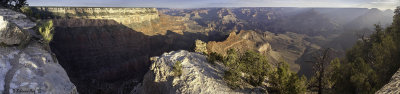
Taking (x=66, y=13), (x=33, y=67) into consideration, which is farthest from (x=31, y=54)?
(x=66, y=13)

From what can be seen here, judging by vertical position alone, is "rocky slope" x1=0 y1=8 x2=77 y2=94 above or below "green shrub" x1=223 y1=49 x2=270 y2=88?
above

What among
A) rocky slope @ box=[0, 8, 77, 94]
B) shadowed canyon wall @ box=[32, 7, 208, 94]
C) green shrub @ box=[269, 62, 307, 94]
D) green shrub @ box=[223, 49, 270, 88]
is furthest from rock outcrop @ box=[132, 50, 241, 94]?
shadowed canyon wall @ box=[32, 7, 208, 94]

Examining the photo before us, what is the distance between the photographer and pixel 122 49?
4906cm

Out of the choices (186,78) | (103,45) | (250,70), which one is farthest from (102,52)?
(250,70)

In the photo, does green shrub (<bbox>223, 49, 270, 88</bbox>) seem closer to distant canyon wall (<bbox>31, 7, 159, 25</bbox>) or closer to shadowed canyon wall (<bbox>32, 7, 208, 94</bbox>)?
shadowed canyon wall (<bbox>32, 7, 208, 94</bbox>)

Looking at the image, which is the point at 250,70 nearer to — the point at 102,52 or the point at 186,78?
the point at 186,78

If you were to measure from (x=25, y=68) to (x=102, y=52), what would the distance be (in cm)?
3882

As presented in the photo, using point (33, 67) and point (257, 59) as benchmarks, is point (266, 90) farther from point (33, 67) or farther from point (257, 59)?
point (33, 67)

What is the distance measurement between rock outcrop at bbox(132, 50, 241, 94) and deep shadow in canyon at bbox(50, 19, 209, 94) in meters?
17.2

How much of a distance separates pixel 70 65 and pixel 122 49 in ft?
41.9

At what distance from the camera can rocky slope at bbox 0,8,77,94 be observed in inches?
Result: 328

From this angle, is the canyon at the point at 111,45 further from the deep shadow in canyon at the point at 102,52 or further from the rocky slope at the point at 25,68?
the rocky slope at the point at 25,68

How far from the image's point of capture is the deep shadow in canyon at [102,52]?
37.6 metres

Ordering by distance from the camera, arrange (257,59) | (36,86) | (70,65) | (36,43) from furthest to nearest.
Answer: (70,65) → (257,59) → (36,43) → (36,86)
